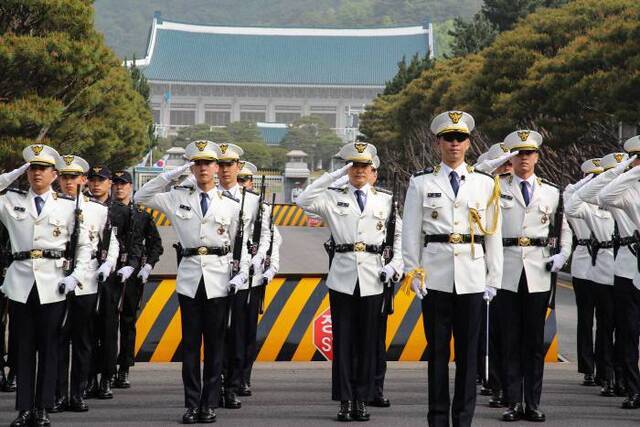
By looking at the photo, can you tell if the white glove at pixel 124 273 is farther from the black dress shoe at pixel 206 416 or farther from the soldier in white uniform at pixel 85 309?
the black dress shoe at pixel 206 416

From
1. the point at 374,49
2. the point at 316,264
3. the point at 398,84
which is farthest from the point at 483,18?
→ the point at 374,49

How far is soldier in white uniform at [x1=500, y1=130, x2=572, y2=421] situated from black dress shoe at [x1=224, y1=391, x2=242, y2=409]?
208 centimetres

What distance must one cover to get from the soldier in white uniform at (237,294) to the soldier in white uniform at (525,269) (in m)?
1.95

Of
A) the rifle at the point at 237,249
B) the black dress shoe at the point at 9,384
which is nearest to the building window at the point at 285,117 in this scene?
the black dress shoe at the point at 9,384

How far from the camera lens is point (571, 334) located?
47.6 ft

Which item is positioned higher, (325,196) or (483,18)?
(483,18)

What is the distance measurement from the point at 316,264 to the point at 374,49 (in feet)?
301

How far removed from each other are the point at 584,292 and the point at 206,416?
376 centimetres

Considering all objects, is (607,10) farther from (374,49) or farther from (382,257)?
(374,49)

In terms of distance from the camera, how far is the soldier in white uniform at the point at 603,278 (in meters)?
10.2

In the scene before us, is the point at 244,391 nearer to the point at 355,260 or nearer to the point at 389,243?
the point at 355,260

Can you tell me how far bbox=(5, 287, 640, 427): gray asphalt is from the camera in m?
8.84

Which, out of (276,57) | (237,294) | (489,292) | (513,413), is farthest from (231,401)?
(276,57)

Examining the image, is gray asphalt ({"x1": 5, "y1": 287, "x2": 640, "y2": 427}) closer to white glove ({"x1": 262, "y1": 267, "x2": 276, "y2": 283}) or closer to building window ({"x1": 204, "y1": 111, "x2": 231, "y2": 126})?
white glove ({"x1": 262, "y1": 267, "x2": 276, "y2": 283})
